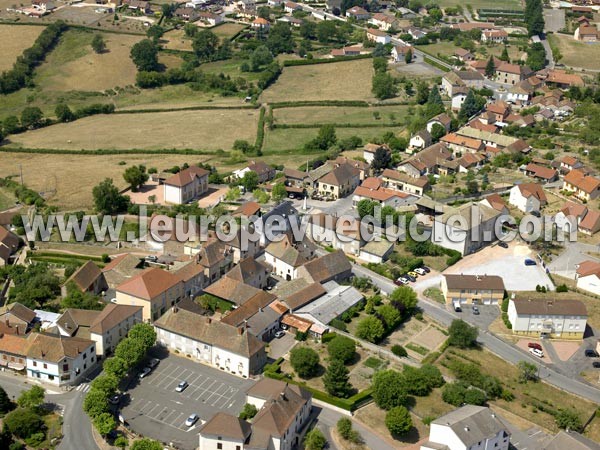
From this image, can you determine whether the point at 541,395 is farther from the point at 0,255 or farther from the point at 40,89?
the point at 40,89

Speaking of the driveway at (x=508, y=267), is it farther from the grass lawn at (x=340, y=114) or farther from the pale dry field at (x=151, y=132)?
the pale dry field at (x=151, y=132)

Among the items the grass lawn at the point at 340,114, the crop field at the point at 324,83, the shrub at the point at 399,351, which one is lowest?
the grass lawn at the point at 340,114

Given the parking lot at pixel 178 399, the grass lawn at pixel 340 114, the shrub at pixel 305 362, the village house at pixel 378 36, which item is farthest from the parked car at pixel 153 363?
the village house at pixel 378 36

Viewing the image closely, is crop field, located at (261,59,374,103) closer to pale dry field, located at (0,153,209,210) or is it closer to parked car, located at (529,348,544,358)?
pale dry field, located at (0,153,209,210)

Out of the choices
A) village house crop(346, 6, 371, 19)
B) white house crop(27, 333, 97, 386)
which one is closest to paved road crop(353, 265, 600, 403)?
white house crop(27, 333, 97, 386)

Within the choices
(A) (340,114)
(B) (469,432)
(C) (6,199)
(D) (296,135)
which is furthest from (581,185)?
(C) (6,199)
